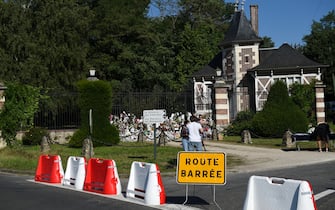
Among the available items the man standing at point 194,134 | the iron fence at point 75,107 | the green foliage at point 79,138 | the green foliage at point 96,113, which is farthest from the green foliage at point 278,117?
the man standing at point 194,134

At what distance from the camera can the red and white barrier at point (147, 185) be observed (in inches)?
471

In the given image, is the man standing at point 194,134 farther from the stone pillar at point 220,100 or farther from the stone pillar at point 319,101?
the stone pillar at point 319,101

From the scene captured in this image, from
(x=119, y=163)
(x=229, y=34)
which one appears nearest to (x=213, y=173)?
(x=119, y=163)

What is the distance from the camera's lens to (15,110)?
2878cm

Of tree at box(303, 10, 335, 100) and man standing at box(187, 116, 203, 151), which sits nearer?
man standing at box(187, 116, 203, 151)

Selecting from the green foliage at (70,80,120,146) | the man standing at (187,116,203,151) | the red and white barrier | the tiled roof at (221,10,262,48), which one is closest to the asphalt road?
the red and white barrier

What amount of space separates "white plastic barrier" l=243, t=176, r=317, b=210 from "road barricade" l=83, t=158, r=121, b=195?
4.97 metres

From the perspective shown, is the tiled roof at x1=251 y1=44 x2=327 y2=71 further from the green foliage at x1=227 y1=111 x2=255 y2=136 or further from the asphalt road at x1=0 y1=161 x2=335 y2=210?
the asphalt road at x1=0 y1=161 x2=335 y2=210

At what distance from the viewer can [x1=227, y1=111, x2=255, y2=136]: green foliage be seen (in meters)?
35.3

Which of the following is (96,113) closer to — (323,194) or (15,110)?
(15,110)

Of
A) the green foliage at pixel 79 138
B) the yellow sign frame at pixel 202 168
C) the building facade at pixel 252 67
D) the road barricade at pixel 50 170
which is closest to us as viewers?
the yellow sign frame at pixel 202 168

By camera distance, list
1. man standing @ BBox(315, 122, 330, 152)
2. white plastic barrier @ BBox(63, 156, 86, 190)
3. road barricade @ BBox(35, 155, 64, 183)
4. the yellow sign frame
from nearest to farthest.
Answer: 1. the yellow sign frame
2. white plastic barrier @ BBox(63, 156, 86, 190)
3. road barricade @ BBox(35, 155, 64, 183)
4. man standing @ BBox(315, 122, 330, 152)

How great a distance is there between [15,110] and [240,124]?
559 inches

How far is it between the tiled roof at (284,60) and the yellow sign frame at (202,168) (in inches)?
1350
